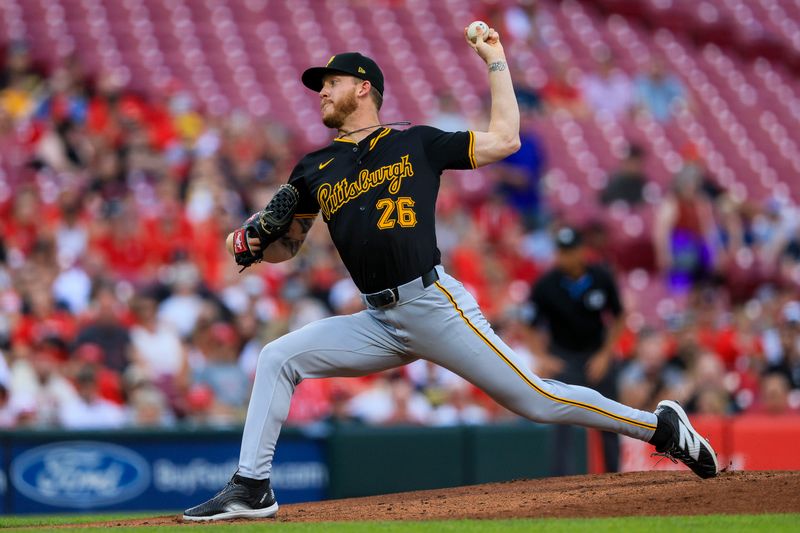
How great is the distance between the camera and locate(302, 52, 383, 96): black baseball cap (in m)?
5.29

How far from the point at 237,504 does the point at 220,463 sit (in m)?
3.69

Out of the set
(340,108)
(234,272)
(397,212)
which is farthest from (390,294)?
(234,272)

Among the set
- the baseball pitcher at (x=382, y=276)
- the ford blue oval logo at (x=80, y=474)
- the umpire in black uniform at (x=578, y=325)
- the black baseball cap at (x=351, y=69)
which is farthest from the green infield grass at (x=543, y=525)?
the ford blue oval logo at (x=80, y=474)

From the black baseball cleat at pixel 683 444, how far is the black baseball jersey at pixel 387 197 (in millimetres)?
1260

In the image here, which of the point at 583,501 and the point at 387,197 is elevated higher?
the point at 387,197

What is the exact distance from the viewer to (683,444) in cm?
549

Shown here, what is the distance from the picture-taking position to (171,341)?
9867 millimetres

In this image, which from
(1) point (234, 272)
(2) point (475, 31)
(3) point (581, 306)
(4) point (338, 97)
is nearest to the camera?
(2) point (475, 31)

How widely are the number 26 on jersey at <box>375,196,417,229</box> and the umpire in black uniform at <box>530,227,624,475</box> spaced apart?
3536 mm

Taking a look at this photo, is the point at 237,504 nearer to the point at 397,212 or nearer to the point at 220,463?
the point at 397,212

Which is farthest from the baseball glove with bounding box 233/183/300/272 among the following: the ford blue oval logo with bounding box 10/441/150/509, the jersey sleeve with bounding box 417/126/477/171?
the ford blue oval logo with bounding box 10/441/150/509

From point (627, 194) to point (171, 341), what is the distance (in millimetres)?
5704

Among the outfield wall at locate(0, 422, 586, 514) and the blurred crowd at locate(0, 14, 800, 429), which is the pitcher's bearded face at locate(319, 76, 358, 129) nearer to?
the outfield wall at locate(0, 422, 586, 514)

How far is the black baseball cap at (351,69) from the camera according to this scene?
529 centimetres
